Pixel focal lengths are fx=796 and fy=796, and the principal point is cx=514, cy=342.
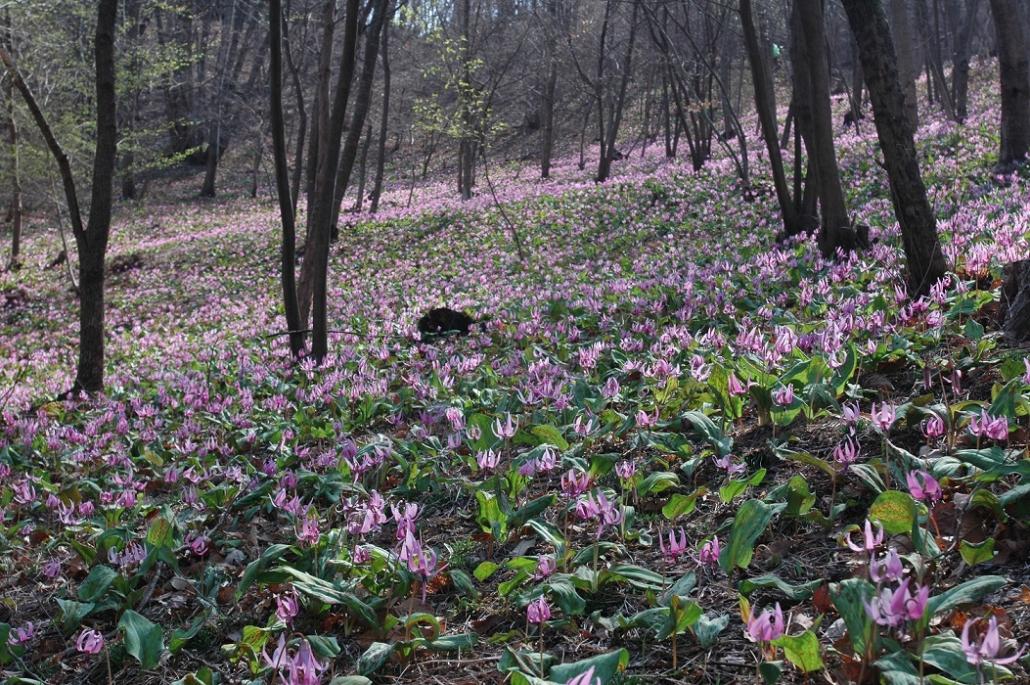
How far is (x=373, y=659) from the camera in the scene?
7.84ft

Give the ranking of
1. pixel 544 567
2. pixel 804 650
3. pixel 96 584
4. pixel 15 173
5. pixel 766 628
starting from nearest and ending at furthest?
pixel 766 628
pixel 804 650
pixel 544 567
pixel 96 584
pixel 15 173

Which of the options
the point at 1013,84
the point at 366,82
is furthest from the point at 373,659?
the point at 1013,84

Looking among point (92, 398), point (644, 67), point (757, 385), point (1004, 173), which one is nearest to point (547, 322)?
point (757, 385)

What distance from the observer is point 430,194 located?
31.1 m

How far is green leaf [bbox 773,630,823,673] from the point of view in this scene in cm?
183

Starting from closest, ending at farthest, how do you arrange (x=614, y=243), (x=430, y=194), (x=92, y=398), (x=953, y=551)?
(x=953, y=551) → (x=92, y=398) → (x=614, y=243) → (x=430, y=194)

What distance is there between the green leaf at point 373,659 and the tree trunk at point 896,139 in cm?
433

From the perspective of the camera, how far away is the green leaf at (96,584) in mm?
3186

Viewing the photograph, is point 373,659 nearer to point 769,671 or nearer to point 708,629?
point 708,629

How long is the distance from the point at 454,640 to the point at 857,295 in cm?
439

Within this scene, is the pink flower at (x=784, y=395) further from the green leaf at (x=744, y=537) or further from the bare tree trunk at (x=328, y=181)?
the bare tree trunk at (x=328, y=181)

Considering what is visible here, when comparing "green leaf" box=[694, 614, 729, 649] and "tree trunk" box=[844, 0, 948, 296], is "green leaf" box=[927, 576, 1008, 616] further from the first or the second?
"tree trunk" box=[844, 0, 948, 296]

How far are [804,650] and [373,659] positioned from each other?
125cm

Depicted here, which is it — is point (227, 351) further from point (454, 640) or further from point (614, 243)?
point (454, 640)
